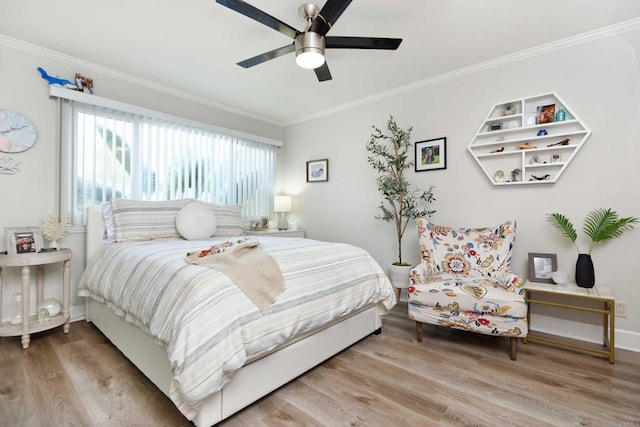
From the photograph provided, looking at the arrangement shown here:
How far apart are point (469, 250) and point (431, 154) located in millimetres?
1184

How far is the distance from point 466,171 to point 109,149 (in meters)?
3.69

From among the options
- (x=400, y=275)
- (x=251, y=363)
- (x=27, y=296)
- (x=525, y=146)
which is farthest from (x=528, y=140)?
(x=27, y=296)

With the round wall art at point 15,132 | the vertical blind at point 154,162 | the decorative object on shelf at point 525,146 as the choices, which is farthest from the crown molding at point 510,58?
the round wall art at point 15,132

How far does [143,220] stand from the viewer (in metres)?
2.84

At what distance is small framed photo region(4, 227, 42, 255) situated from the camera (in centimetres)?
232

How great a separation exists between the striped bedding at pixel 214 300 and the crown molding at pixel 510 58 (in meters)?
2.19

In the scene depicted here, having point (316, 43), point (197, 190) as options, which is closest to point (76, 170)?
point (197, 190)

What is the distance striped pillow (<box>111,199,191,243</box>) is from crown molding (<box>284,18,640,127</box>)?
260 cm

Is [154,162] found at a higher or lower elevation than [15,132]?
lower

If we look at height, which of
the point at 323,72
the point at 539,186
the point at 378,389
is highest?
the point at 323,72

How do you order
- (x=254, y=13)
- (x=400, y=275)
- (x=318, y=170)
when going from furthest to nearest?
1. (x=318, y=170)
2. (x=400, y=275)
3. (x=254, y=13)

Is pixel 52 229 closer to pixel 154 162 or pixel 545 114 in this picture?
pixel 154 162

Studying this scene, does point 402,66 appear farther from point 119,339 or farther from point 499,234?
point 119,339

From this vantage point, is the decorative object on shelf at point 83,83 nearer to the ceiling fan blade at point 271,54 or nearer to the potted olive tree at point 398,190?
the ceiling fan blade at point 271,54
